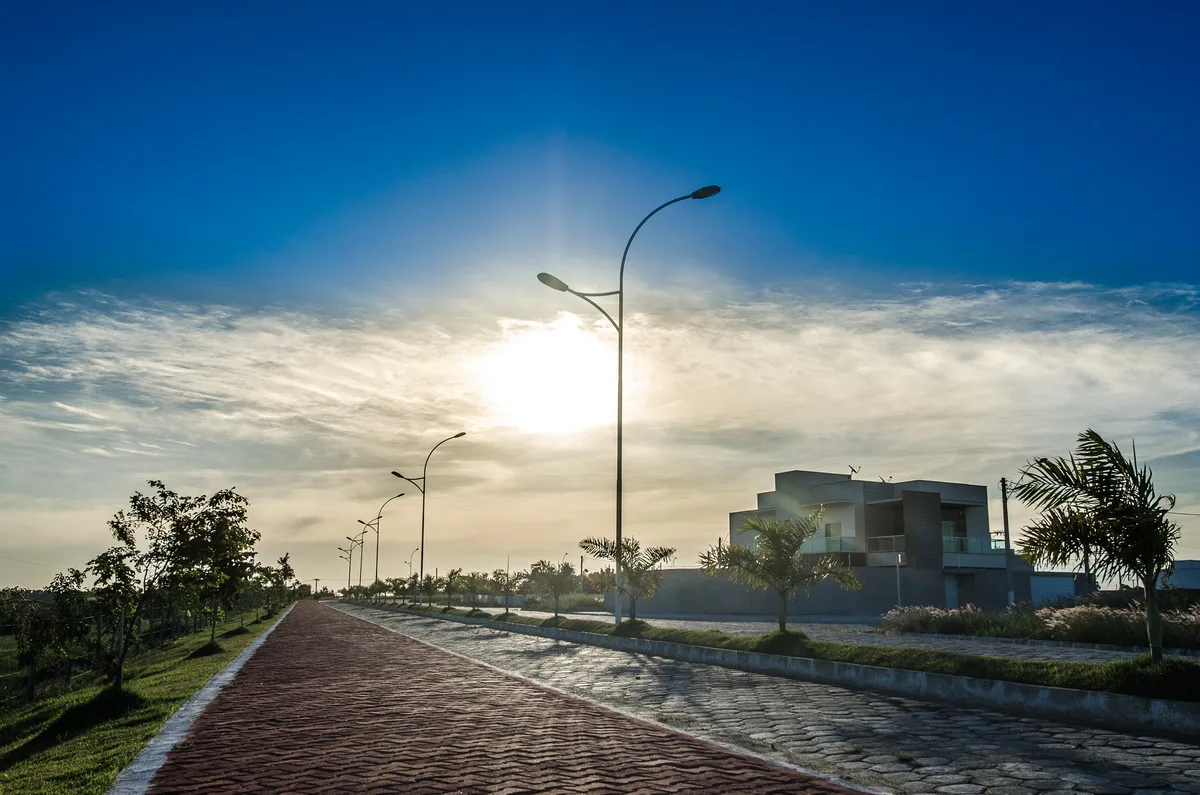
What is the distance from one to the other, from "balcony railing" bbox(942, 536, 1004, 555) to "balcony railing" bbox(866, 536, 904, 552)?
2.22 meters

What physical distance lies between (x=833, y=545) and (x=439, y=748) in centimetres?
3676

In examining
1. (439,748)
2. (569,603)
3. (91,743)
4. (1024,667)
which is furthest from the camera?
(569,603)

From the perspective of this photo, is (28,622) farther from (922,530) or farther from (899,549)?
(922,530)

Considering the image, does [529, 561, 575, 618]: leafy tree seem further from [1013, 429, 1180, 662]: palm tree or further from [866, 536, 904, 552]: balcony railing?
[1013, 429, 1180, 662]: palm tree

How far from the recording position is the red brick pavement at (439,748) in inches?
270

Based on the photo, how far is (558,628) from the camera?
3011 centimetres

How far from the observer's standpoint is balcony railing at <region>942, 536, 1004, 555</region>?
42500 millimetres

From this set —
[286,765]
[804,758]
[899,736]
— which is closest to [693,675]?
[899,736]

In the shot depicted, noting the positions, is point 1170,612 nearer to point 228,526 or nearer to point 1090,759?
point 1090,759

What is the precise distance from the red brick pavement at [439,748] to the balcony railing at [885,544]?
103 ft

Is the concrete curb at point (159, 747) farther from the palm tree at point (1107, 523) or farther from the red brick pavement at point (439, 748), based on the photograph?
the palm tree at point (1107, 523)

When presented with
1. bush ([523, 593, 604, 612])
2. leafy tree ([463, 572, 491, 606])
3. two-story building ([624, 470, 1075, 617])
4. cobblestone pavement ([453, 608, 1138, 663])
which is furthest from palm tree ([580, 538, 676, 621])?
leafy tree ([463, 572, 491, 606])

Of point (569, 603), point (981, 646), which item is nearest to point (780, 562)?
point (981, 646)

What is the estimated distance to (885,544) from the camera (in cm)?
4288
